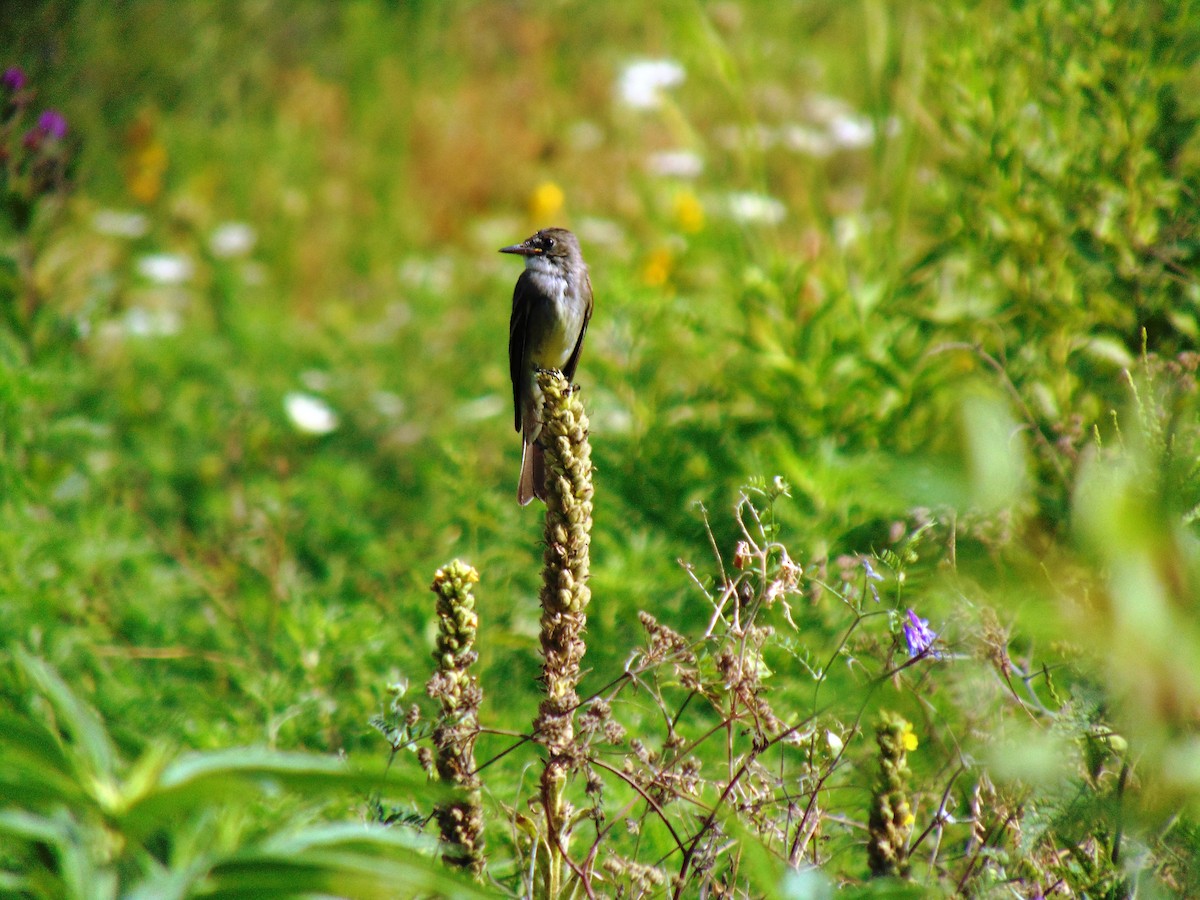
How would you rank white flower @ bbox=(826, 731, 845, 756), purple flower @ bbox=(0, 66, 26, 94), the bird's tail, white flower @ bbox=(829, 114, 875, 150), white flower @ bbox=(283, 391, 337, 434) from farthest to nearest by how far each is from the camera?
white flower @ bbox=(829, 114, 875, 150)
white flower @ bbox=(283, 391, 337, 434)
purple flower @ bbox=(0, 66, 26, 94)
the bird's tail
white flower @ bbox=(826, 731, 845, 756)

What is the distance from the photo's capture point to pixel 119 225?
18.7 feet

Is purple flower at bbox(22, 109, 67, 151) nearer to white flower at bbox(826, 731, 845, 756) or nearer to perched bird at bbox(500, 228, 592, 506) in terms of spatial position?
perched bird at bbox(500, 228, 592, 506)

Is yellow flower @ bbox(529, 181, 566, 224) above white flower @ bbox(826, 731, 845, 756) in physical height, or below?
above

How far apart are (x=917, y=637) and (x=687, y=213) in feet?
10.7

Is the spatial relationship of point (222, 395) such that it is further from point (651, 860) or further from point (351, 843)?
point (351, 843)

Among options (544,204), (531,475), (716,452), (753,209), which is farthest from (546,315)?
(544,204)

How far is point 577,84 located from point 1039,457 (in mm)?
6175

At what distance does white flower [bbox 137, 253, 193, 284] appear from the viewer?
5.18 m

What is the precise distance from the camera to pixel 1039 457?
2.55 meters

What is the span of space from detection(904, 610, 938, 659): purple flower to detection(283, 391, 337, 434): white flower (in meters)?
2.91

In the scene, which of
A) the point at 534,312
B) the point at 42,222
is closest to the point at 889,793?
the point at 534,312

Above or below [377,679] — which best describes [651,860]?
below

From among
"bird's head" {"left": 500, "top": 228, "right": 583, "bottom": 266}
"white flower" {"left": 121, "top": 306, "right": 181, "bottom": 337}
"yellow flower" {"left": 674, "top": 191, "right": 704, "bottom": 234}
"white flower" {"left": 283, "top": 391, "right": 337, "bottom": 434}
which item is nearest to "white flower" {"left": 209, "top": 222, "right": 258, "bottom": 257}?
"white flower" {"left": 121, "top": 306, "right": 181, "bottom": 337}

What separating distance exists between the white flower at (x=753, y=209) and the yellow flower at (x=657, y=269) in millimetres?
355
